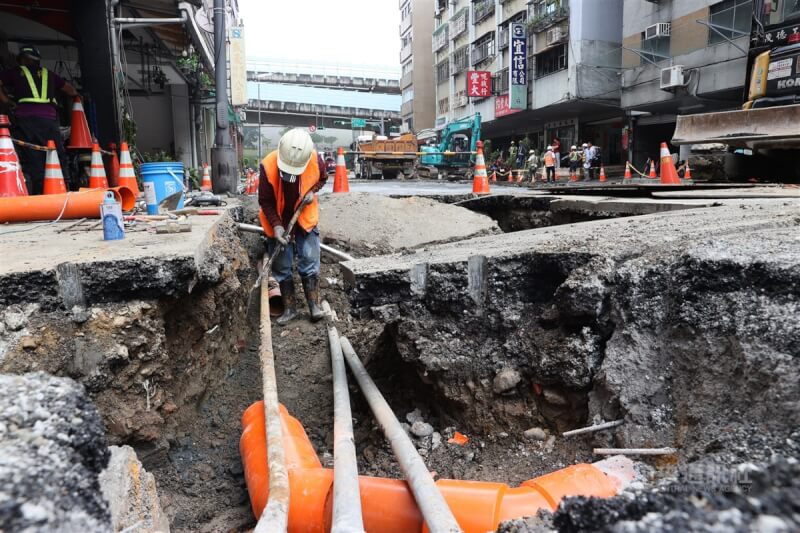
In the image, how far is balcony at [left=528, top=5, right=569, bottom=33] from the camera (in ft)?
81.0

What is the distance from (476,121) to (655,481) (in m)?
25.1

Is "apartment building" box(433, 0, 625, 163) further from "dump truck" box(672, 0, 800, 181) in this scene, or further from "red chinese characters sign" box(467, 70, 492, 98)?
"dump truck" box(672, 0, 800, 181)

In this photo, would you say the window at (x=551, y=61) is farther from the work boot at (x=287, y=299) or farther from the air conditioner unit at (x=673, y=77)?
the work boot at (x=287, y=299)

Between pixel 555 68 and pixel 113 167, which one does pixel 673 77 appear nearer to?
pixel 555 68

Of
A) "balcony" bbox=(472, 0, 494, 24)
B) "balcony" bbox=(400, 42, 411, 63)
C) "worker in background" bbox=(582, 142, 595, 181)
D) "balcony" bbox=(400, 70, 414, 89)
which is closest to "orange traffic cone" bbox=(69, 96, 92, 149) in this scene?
"worker in background" bbox=(582, 142, 595, 181)

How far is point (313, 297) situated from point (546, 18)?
25703 millimetres

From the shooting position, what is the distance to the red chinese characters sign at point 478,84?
3278 centimetres

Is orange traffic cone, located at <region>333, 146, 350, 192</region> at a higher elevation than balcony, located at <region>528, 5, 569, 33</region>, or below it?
below

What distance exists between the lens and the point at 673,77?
19.0 meters

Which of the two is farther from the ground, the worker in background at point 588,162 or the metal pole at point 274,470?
the worker in background at point 588,162

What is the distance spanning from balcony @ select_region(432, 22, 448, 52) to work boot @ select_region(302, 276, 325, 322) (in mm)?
43774

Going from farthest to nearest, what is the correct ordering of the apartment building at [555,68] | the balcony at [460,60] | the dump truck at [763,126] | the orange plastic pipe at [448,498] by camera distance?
the balcony at [460,60]
the apartment building at [555,68]
the dump truck at [763,126]
the orange plastic pipe at [448,498]

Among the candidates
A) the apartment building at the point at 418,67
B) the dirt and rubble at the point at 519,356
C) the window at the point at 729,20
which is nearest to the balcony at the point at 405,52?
the apartment building at the point at 418,67

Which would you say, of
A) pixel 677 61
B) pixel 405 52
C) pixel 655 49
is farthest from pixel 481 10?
pixel 405 52
